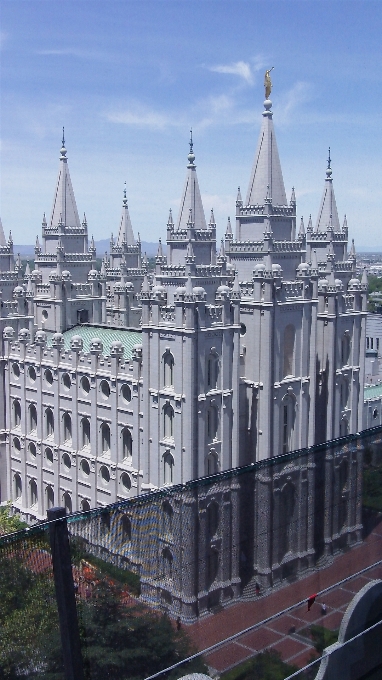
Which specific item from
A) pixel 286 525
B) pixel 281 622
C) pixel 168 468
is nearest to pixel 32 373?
pixel 168 468

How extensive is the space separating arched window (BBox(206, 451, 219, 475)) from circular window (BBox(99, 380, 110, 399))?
7.43m

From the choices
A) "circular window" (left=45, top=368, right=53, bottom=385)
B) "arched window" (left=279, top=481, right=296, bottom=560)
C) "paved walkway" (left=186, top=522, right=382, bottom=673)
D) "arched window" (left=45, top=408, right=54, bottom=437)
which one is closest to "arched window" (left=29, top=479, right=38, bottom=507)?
"arched window" (left=45, top=408, right=54, bottom=437)

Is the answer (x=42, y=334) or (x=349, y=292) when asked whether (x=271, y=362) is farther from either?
(x=42, y=334)

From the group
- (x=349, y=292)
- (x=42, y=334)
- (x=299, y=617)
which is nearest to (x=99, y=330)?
(x=42, y=334)

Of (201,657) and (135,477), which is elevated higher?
(201,657)

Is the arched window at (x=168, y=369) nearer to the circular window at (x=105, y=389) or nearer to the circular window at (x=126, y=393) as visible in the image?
the circular window at (x=126, y=393)

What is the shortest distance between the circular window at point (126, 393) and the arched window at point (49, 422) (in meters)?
7.00

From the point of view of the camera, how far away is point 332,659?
15.0m

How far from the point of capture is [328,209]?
1810 inches

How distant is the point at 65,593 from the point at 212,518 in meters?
4.54

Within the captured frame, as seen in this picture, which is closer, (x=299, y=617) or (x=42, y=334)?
(x=299, y=617)

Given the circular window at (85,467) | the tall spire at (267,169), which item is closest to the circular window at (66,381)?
the circular window at (85,467)

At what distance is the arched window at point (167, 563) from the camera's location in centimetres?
1585

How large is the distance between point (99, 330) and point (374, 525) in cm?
2770
